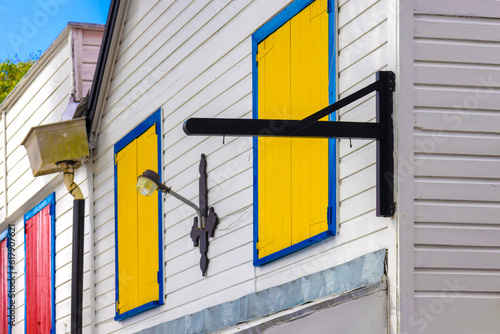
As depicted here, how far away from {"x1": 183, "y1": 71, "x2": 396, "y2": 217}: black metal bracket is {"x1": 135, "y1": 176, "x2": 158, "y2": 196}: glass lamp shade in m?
2.41

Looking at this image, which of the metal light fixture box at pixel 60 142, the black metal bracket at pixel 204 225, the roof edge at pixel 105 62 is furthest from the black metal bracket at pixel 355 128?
the metal light fixture box at pixel 60 142

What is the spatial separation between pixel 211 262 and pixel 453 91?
3112 millimetres

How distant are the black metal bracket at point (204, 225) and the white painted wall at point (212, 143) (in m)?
0.08

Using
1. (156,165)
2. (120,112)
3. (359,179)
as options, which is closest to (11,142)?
(120,112)

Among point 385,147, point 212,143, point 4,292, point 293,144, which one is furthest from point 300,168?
point 4,292

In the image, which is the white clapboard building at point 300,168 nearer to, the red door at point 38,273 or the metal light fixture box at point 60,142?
the metal light fixture box at point 60,142

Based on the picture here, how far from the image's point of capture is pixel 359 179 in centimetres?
702

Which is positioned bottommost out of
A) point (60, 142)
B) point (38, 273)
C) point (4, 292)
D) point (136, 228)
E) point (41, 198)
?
point (4, 292)

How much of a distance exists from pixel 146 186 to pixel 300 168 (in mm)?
1938

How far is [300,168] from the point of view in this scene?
7734 millimetres

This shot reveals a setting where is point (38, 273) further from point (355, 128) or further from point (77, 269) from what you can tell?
point (355, 128)

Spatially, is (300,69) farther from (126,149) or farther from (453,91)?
(126,149)

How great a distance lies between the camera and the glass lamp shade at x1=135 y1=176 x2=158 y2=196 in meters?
9.19

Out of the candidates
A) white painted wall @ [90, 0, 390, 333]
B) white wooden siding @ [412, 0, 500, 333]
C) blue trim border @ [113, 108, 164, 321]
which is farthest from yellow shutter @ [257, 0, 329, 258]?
blue trim border @ [113, 108, 164, 321]
